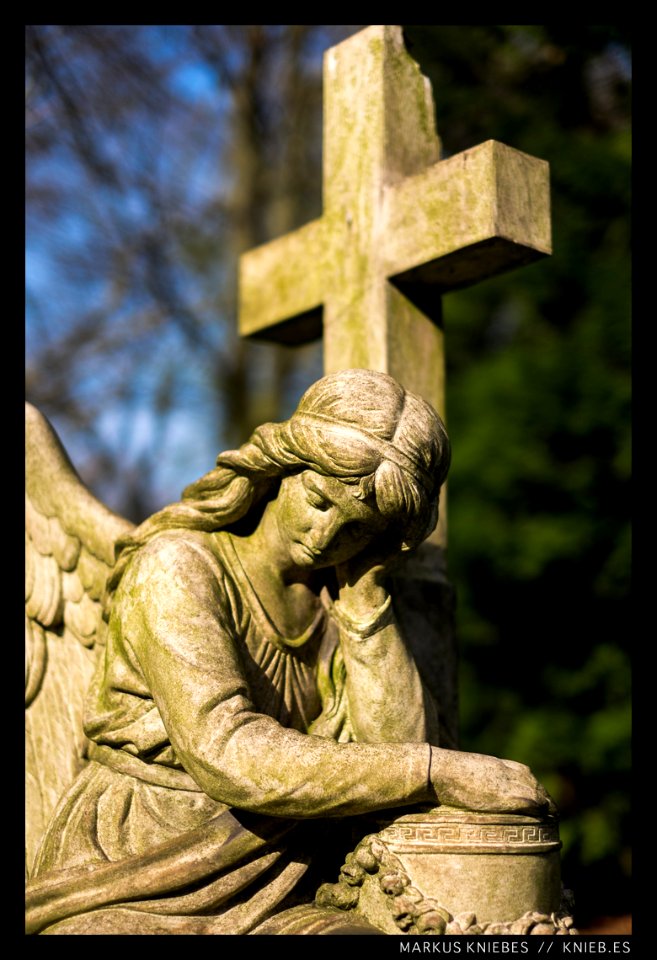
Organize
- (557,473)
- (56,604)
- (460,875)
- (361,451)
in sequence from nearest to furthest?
1. (460,875)
2. (361,451)
3. (56,604)
4. (557,473)

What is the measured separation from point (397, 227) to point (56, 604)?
1450mm

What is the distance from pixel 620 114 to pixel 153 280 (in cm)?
392

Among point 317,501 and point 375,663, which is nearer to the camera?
point 317,501

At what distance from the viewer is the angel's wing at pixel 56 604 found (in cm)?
324

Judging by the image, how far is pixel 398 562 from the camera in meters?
2.96

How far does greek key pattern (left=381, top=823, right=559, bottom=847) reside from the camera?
2.58m

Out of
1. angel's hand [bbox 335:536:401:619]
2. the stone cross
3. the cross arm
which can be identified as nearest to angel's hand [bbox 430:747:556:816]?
angel's hand [bbox 335:536:401:619]

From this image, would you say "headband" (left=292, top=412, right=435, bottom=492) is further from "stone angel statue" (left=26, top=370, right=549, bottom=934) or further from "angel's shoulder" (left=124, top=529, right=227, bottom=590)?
"angel's shoulder" (left=124, top=529, right=227, bottom=590)

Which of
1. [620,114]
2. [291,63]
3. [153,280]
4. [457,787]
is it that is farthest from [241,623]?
[291,63]

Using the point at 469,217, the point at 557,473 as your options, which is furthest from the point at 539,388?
the point at 469,217

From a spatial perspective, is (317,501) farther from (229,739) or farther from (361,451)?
(229,739)

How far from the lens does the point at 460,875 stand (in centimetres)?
256

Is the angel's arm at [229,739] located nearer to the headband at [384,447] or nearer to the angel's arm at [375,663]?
the angel's arm at [375,663]

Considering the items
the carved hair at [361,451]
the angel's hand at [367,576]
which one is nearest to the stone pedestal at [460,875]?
the angel's hand at [367,576]
